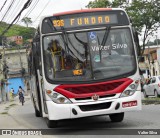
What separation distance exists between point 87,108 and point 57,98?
85 centimetres

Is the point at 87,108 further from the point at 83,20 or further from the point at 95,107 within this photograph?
the point at 83,20

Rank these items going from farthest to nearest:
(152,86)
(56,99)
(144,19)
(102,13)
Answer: (144,19), (152,86), (102,13), (56,99)

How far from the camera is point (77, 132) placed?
12.1 m

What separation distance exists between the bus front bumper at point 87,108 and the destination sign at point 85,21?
216 cm

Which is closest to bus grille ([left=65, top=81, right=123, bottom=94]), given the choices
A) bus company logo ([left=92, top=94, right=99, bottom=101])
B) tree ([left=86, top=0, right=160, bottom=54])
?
bus company logo ([left=92, top=94, right=99, bottom=101])

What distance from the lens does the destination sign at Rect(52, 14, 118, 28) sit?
39.5 feet

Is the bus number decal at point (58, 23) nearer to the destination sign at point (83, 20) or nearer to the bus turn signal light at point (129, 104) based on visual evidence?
the destination sign at point (83, 20)

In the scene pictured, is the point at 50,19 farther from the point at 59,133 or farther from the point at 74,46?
the point at 59,133

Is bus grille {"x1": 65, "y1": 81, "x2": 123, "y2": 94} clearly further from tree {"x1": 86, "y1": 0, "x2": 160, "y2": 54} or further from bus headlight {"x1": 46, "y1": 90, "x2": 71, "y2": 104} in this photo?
tree {"x1": 86, "y1": 0, "x2": 160, "y2": 54}

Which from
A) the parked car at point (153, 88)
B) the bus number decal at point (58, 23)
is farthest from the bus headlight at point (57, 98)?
the parked car at point (153, 88)

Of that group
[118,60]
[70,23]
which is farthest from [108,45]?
[70,23]

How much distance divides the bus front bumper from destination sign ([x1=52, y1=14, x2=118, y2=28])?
2.16m

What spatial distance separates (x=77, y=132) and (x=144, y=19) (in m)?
26.2

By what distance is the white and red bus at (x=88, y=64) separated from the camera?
11453 mm
